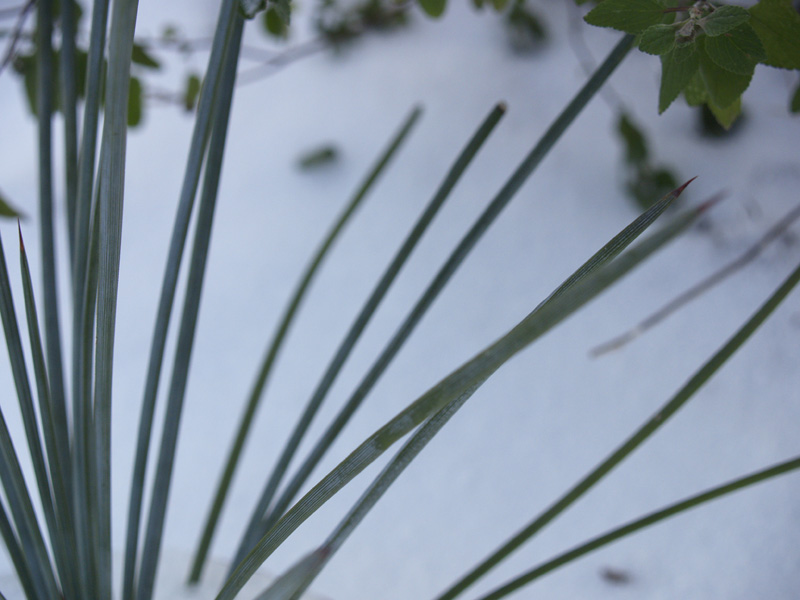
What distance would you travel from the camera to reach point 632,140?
0.49 m

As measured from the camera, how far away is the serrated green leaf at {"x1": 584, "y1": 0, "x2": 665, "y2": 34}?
171 millimetres

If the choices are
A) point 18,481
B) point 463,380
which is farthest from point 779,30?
point 18,481

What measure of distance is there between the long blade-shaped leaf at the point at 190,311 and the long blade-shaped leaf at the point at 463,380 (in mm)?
63

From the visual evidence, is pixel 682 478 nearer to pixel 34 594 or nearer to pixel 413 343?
pixel 413 343

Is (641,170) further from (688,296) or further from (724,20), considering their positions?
(724,20)

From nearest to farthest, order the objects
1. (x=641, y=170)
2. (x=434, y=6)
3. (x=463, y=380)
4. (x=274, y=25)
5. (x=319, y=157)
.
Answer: (x=463, y=380)
(x=434, y=6)
(x=274, y=25)
(x=641, y=170)
(x=319, y=157)

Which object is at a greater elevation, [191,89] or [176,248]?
[191,89]

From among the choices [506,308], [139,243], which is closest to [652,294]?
[506,308]

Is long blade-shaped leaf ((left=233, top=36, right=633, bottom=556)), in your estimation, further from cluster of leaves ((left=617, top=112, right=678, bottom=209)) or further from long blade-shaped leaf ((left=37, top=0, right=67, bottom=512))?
cluster of leaves ((left=617, top=112, right=678, bottom=209))

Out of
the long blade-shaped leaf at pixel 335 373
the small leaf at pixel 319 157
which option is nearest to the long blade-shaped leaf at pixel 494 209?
the long blade-shaped leaf at pixel 335 373

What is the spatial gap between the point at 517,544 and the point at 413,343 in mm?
300

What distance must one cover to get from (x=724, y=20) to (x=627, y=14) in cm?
3

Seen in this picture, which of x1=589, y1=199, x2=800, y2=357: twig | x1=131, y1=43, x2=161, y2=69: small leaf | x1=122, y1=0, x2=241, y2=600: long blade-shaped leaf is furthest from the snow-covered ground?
x1=131, y1=43, x2=161, y2=69: small leaf

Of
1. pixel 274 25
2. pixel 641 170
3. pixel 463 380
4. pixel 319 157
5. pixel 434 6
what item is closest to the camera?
pixel 463 380
